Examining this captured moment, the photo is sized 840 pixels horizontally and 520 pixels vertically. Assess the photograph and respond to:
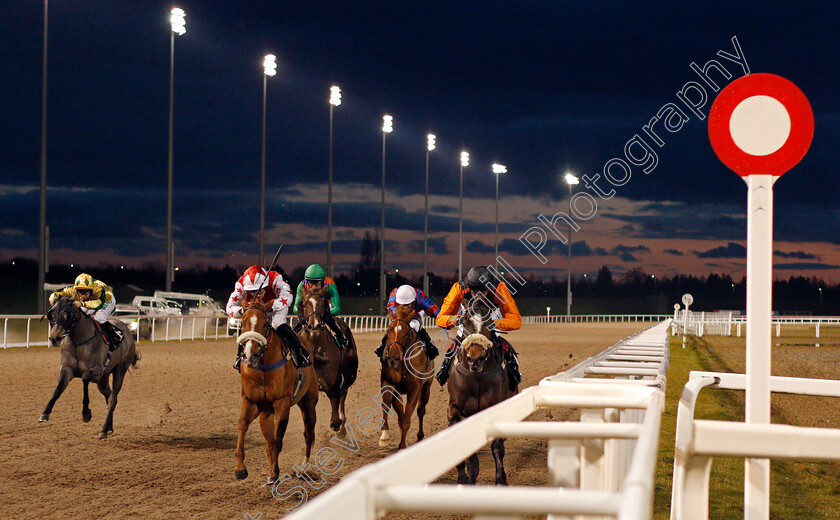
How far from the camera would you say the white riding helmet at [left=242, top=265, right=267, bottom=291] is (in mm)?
6914

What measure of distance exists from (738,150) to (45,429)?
27.5ft

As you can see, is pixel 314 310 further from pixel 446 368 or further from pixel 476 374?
pixel 476 374

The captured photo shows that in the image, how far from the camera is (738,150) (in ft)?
10.1

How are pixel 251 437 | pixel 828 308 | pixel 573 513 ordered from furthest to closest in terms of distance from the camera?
1. pixel 828 308
2. pixel 251 437
3. pixel 573 513

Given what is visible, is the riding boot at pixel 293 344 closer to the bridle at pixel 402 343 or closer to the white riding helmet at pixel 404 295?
the bridle at pixel 402 343

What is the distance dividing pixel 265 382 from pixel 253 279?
2.73ft

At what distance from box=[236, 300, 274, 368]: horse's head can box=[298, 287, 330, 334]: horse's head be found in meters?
1.61

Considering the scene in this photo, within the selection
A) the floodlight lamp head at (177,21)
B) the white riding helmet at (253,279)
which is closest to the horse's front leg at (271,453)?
the white riding helmet at (253,279)

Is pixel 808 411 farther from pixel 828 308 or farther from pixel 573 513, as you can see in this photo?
pixel 828 308

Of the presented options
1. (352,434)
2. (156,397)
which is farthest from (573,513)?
(156,397)

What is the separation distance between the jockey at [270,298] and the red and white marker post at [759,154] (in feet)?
14.9

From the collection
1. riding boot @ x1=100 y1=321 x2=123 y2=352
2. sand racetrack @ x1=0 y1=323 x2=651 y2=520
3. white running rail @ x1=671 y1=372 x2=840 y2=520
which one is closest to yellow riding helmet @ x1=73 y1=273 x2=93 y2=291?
riding boot @ x1=100 y1=321 x2=123 y2=352

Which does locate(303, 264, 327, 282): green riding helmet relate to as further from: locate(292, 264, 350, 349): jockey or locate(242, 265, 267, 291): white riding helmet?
locate(242, 265, 267, 291): white riding helmet

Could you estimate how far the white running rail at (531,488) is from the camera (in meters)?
1.34
